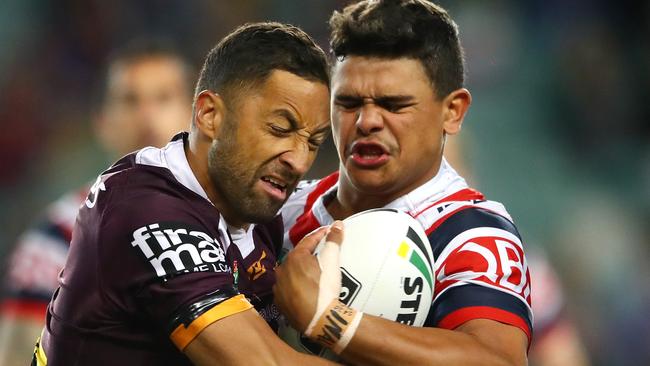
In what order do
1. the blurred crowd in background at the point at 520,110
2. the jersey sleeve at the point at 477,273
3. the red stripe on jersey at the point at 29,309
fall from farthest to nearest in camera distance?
1. the blurred crowd in background at the point at 520,110
2. the red stripe on jersey at the point at 29,309
3. the jersey sleeve at the point at 477,273

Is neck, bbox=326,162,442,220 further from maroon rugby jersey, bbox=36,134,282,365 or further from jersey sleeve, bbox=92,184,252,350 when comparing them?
jersey sleeve, bbox=92,184,252,350

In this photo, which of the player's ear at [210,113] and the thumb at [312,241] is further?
the player's ear at [210,113]

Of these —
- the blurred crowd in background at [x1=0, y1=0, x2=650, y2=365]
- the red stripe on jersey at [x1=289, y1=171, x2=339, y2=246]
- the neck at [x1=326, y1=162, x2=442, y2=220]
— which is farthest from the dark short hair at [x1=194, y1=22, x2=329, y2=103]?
the blurred crowd in background at [x1=0, y1=0, x2=650, y2=365]

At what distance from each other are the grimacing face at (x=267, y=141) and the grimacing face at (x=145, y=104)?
220 cm

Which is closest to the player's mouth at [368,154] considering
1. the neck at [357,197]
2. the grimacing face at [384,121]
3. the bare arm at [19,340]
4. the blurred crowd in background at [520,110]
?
the grimacing face at [384,121]

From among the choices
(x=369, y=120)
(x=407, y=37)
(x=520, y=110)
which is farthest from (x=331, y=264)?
(x=520, y=110)

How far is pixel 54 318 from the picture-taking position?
2990 millimetres

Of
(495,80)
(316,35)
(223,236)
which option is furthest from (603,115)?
(223,236)

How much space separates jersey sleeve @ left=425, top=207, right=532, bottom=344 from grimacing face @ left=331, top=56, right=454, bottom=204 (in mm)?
257

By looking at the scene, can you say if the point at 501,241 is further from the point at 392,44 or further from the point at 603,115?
the point at 603,115

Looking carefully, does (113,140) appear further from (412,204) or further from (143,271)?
(143,271)

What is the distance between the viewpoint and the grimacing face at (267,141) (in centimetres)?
298

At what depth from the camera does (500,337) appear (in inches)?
115

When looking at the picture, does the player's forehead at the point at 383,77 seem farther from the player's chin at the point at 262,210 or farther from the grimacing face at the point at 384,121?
the player's chin at the point at 262,210
